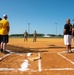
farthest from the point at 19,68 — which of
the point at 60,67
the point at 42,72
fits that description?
the point at 60,67

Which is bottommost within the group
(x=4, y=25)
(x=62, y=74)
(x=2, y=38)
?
(x=62, y=74)

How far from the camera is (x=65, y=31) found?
11.1 meters

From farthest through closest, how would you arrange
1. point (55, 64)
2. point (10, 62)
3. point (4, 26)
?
point (4, 26) < point (10, 62) < point (55, 64)

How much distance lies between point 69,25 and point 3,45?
11.7 feet

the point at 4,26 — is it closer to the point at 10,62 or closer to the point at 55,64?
the point at 10,62

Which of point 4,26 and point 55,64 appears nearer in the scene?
point 55,64

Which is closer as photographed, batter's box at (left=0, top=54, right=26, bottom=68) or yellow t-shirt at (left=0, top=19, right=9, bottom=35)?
batter's box at (left=0, top=54, right=26, bottom=68)

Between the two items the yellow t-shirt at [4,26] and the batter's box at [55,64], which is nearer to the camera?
the batter's box at [55,64]

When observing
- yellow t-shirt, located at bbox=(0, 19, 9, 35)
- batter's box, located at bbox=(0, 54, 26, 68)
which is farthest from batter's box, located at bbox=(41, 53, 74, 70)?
yellow t-shirt, located at bbox=(0, 19, 9, 35)

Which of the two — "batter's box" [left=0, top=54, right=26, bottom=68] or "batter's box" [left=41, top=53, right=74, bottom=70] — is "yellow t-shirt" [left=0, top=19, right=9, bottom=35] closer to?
"batter's box" [left=0, top=54, right=26, bottom=68]

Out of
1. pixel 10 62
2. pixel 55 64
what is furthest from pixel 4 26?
pixel 55 64

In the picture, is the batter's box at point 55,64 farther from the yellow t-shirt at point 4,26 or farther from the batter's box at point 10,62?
the yellow t-shirt at point 4,26

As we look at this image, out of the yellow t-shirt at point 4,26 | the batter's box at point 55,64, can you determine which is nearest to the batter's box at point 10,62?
the batter's box at point 55,64

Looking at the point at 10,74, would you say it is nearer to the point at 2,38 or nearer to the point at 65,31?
the point at 2,38
